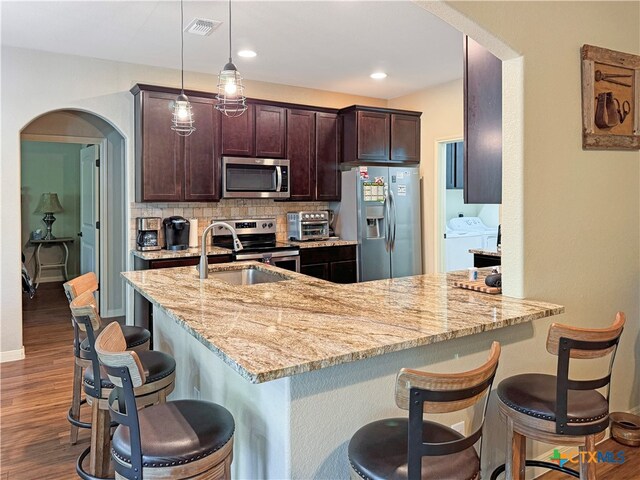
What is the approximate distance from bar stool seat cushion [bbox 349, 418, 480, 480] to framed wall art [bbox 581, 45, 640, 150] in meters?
1.83

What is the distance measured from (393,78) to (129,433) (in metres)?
4.70

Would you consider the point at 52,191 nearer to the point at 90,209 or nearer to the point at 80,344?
the point at 90,209

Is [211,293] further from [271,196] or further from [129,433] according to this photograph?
[271,196]

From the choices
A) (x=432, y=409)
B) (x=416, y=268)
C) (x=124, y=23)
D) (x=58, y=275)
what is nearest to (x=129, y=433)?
(x=432, y=409)

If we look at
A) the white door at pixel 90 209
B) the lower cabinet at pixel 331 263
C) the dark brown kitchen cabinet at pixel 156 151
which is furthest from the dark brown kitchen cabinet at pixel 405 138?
the white door at pixel 90 209

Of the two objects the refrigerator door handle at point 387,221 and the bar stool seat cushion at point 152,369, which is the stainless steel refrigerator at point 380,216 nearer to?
the refrigerator door handle at point 387,221

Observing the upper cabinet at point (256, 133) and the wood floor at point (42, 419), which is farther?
the upper cabinet at point (256, 133)

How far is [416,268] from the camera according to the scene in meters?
5.84

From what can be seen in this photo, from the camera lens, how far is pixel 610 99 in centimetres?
262

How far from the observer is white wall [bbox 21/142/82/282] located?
26.0 feet

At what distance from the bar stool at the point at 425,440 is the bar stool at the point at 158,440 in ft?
1.41

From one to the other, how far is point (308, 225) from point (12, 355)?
3.06 meters

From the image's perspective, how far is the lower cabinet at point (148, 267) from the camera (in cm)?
434

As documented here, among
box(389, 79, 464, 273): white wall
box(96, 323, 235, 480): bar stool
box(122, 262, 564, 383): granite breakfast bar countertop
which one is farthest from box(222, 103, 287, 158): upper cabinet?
box(96, 323, 235, 480): bar stool
